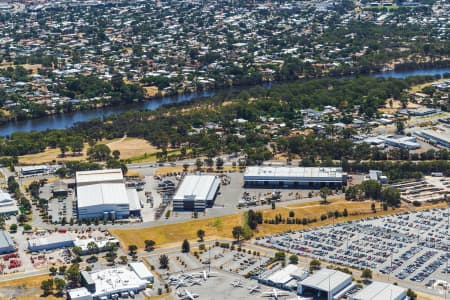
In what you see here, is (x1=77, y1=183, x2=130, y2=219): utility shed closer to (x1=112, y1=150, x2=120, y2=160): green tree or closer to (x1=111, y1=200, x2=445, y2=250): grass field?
(x1=111, y1=200, x2=445, y2=250): grass field

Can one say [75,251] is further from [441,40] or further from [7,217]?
[441,40]

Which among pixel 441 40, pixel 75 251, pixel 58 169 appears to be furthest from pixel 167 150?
pixel 441 40

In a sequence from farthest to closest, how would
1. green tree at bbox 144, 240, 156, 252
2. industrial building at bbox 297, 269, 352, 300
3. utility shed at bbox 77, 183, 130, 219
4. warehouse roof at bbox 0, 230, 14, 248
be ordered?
utility shed at bbox 77, 183, 130, 219
green tree at bbox 144, 240, 156, 252
warehouse roof at bbox 0, 230, 14, 248
industrial building at bbox 297, 269, 352, 300

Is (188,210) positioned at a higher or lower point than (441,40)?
lower

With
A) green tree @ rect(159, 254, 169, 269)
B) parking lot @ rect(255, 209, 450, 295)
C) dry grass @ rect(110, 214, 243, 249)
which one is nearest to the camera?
parking lot @ rect(255, 209, 450, 295)

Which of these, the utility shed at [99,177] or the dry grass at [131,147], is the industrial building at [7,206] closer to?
the utility shed at [99,177]

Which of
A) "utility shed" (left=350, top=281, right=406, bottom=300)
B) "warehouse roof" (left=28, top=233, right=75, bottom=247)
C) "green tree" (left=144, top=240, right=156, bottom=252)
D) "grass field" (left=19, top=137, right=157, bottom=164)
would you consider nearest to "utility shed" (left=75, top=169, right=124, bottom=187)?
"grass field" (left=19, top=137, right=157, bottom=164)
